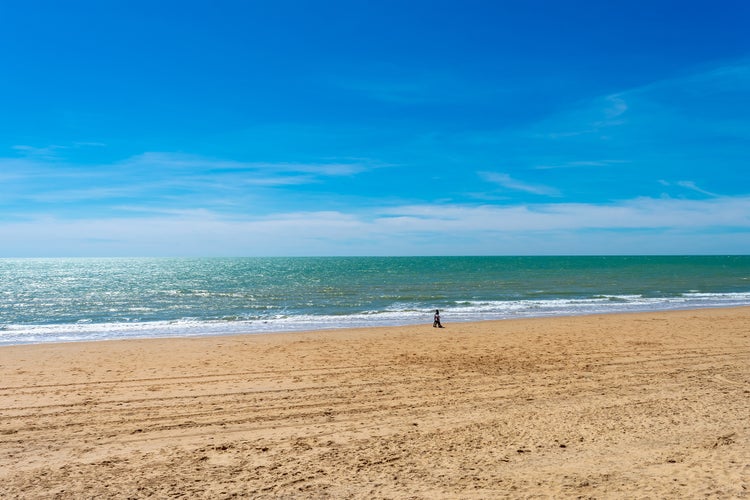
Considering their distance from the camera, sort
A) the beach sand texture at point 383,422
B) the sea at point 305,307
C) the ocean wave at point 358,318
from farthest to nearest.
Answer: the sea at point 305,307 < the ocean wave at point 358,318 < the beach sand texture at point 383,422

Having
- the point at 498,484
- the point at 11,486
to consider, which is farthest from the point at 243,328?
the point at 498,484

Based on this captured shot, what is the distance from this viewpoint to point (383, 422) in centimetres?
901

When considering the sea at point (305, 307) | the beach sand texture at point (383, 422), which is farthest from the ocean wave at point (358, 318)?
the beach sand texture at point (383, 422)

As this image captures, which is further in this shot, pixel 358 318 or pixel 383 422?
pixel 358 318

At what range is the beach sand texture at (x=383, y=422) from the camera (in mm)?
6555

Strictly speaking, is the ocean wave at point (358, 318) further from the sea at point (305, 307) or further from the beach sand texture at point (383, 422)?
the beach sand texture at point (383, 422)

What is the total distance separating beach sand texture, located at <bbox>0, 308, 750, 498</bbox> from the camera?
6.55 m

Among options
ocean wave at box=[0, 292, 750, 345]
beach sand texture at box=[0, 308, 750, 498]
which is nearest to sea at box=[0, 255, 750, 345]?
ocean wave at box=[0, 292, 750, 345]

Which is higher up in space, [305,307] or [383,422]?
[383,422]

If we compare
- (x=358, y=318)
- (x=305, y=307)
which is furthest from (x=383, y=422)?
(x=305, y=307)

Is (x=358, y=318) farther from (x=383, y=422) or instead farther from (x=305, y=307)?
(x=383, y=422)

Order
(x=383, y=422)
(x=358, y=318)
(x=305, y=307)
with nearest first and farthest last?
(x=383, y=422) → (x=358, y=318) → (x=305, y=307)

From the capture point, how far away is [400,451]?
759cm

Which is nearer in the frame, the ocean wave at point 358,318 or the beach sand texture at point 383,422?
the beach sand texture at point 383,422
